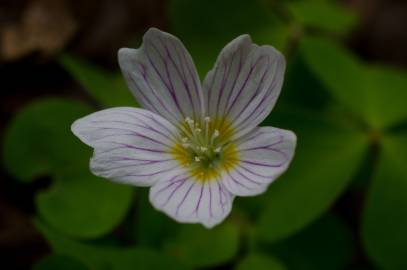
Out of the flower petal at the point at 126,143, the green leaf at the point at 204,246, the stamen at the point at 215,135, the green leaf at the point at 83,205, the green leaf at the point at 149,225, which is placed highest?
the flower petal at the point at 126,143

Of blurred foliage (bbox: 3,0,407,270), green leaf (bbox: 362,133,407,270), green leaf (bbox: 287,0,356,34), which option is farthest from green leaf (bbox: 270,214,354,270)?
green leaf (bbox: 287,0,356,34)

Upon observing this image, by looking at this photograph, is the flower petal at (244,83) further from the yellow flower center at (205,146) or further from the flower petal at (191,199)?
the flower petal at (191,199)

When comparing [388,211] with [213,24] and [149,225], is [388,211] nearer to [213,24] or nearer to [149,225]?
[149,225]

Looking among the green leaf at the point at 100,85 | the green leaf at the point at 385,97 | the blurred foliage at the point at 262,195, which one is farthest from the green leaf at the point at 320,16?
the green leaf at the point at 100,85

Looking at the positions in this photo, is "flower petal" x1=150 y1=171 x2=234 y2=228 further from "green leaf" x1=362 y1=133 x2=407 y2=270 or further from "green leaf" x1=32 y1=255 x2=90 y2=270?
"green leaf" x1=362 y1=133 x2=407 y2=270

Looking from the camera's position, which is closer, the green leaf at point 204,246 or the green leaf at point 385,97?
the green leaf at point 204,246

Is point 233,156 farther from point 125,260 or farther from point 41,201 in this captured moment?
point 41,201

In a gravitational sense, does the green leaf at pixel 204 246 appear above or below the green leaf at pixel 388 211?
below

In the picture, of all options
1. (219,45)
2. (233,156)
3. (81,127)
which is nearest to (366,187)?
(219,45)
